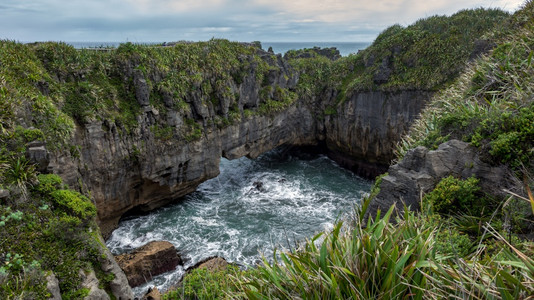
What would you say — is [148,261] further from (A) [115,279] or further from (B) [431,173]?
(B) [431,173]

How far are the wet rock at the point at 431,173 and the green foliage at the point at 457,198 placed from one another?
0.30m

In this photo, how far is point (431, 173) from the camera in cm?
793

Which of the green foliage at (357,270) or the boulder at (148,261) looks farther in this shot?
the boulder at (148,261)

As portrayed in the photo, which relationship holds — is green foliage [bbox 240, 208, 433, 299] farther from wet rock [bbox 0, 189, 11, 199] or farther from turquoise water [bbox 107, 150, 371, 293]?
turquoise water [bbox 107, 150, 371, 293]

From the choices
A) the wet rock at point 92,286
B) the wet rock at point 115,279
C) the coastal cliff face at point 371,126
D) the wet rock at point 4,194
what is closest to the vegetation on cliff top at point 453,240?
the wet rock at point 92,286

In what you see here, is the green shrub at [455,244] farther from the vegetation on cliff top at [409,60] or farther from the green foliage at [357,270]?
the vegetation on cliff top at [409,60]

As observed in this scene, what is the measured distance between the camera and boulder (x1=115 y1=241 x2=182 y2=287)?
1380 cm

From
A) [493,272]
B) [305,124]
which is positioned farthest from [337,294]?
[305,124]

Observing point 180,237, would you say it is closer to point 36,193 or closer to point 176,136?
point 176,136

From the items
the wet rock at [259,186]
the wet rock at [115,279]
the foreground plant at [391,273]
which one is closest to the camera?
the foreground plant at [391,273]

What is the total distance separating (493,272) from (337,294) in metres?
1.97

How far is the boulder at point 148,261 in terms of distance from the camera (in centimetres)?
1380

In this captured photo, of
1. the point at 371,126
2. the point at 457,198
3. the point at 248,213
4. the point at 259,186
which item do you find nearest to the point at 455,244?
the point at 457,198

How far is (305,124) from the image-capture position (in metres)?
29.5
